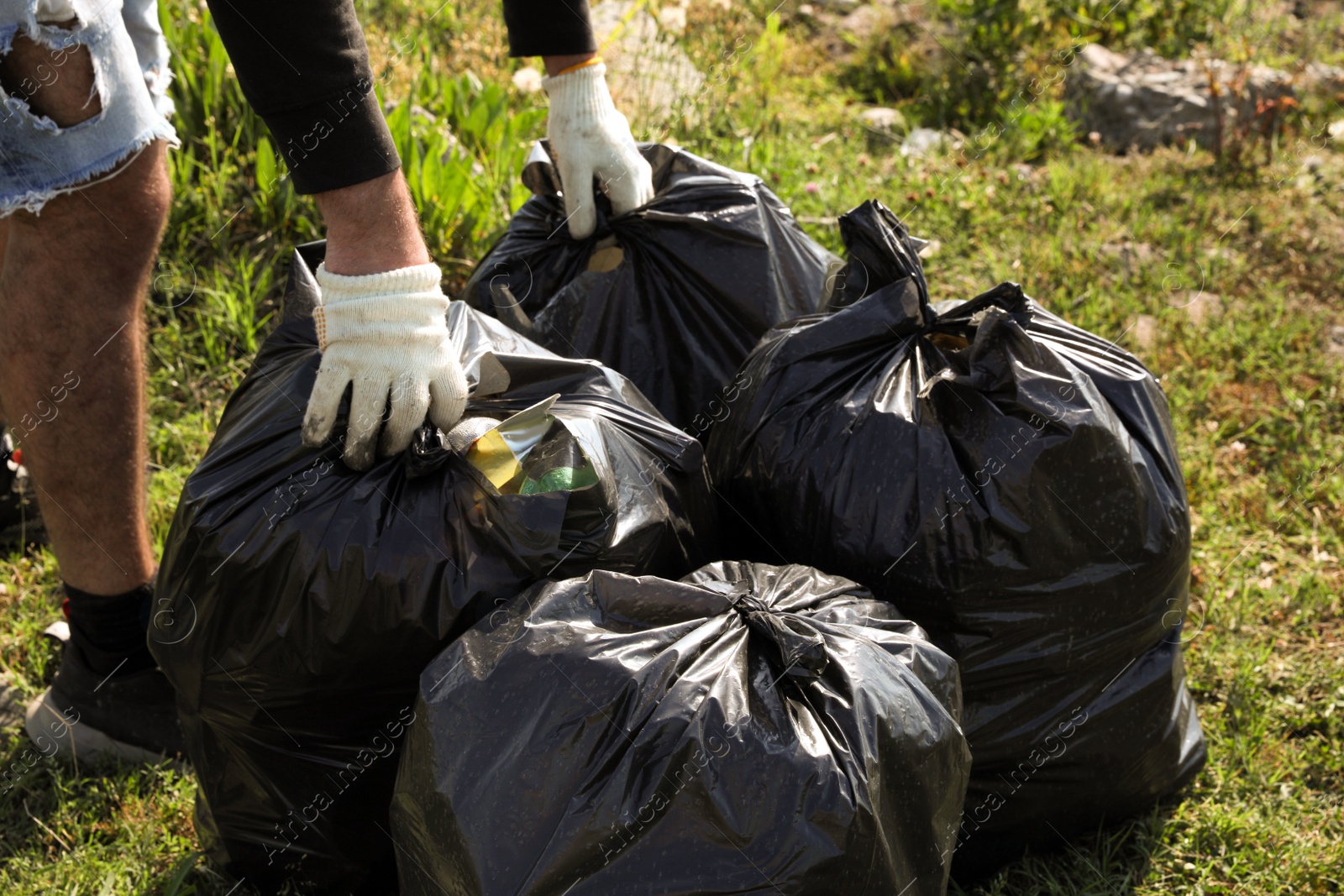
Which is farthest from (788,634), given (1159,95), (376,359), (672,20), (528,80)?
(1159,95)

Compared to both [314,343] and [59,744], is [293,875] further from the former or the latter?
[314,343]

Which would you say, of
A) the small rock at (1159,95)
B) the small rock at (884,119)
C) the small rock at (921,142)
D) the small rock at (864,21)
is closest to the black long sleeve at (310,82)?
the small rock at (921,142)

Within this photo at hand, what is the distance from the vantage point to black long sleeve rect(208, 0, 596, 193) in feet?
4.63

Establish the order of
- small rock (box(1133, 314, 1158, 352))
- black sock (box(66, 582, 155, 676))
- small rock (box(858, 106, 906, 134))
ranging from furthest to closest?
small rock (box(858, 106, 906, 134)), small rock (box(1133, 314, 1158, 352)), black sock (box(66, 582, 155, 676))

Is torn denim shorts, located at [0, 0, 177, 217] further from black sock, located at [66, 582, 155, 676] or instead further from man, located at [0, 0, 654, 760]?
black sock, located at [66, 582, 155, 676]

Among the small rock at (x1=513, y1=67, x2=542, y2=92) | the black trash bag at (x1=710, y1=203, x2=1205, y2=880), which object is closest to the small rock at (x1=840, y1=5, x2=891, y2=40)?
the small rock at (x1=513, y1=67, x2=542, y2=92)

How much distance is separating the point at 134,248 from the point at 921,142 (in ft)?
10.3

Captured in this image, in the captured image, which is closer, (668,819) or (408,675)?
(668,819)

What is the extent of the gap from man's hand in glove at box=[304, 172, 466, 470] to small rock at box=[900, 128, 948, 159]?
2.92 meters

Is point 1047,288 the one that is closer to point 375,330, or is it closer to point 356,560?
point 375,330

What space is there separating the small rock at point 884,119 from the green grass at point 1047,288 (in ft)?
0.25

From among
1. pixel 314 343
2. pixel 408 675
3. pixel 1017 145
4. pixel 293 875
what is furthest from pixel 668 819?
pixel 1017 145

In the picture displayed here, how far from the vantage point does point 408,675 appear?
58.1 inches

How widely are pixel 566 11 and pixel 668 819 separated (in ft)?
5.23
